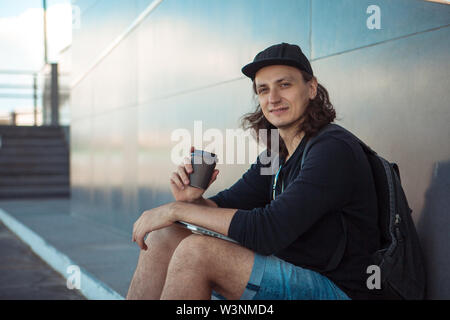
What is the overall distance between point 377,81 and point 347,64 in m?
0.24

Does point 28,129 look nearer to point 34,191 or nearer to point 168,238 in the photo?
point 34,191

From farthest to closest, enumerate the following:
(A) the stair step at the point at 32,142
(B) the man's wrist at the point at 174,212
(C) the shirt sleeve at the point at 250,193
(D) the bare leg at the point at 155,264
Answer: (A) the stair step at the point at 32,142 → (C) the shirt sleeve at the point at 250,193 → (D) the bare leg at the point at 155,264 → (B) the man's wrist at the point at 174,212

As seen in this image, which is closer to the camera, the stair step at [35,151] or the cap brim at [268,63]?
the cap brim at [268,63]

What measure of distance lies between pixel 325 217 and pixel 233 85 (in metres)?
2.03

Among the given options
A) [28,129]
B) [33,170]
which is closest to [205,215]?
[33,170]

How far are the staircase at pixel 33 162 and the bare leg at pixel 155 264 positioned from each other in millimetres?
9470

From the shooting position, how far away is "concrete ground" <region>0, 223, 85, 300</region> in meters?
3.79

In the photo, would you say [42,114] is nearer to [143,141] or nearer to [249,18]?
[143,141]

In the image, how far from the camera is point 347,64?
2.50 m

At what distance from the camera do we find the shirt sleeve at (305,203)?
174cm

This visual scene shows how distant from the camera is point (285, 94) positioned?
212 centimetres

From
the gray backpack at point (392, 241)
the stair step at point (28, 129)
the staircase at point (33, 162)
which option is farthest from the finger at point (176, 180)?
the stair step at point (28, 129)

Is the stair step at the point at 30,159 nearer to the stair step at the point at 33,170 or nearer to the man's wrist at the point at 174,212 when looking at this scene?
the stair step at the point at 33,170
